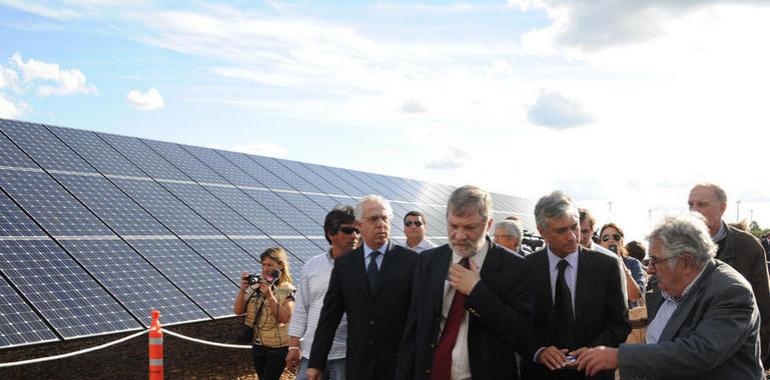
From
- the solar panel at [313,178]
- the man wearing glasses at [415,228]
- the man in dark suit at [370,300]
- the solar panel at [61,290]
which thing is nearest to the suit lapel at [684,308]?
the man in dark suit at [370,300]

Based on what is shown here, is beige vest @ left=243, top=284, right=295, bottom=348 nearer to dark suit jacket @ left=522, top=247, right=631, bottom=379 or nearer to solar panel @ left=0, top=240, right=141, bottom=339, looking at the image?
solar panel @ left=0, top=240, right=141, bottom=339

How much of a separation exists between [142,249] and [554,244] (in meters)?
8.31

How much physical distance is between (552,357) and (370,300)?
1.51 metres

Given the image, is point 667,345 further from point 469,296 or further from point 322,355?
point 322,355

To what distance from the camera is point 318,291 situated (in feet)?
22.1

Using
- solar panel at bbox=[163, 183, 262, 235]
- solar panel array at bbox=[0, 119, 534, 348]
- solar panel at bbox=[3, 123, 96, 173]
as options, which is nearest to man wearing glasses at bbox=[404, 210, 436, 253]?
solar panel array at bbox=[0, 119, 534, 348]

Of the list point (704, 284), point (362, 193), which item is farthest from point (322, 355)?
point (362, 193)

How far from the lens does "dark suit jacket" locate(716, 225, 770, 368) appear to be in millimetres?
6391

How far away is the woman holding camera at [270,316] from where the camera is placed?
8.49m

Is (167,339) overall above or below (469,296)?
below

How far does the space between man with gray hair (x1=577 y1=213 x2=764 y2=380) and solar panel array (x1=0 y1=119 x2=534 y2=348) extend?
23.4 ft

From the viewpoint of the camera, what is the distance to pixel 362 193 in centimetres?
2094

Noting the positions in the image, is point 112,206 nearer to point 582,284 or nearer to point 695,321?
point 582,284

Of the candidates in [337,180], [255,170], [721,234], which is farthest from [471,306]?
[337,180]
